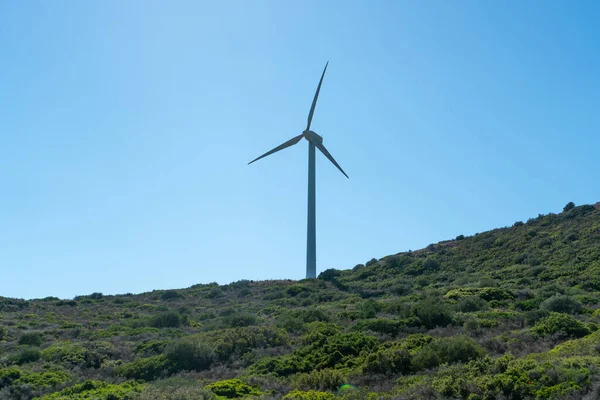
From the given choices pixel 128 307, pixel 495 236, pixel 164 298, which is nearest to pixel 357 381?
pixel 128 307

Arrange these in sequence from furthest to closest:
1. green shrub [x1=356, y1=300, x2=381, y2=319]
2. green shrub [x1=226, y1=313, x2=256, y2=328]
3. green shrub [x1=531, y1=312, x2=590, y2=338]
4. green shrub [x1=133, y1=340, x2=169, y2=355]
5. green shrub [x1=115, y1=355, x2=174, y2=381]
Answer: green shrub [x1=226, y1=313, x2=256, y2=328] < green shrub [x1=356, y1=300, x2=381, y2=319] < green shrub [x1=133, y1=340, x2=169, y2=355] < green shrub [x1=115, y1=355, x2=174, y2=381] < green shrub [x1=531, y1=312, x2=590, y2=338]

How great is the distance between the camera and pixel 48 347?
2638cm

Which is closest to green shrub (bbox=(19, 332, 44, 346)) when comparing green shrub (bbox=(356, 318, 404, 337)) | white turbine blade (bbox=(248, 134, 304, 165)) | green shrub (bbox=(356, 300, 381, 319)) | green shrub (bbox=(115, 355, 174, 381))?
green shrub (bbox=(115, 355, 174, 381))

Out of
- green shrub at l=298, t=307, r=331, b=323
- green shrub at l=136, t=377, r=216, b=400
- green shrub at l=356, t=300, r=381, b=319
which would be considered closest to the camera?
green shrub at l=136, t=377, r=216, b=400

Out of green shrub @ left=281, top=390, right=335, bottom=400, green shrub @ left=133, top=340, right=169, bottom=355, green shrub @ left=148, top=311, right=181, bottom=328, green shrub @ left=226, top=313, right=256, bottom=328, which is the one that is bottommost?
green shrub @ left=281, top=390, right=335, bottom=400

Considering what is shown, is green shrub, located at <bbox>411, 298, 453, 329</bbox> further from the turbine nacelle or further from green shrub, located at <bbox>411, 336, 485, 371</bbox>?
the turbine nacelle

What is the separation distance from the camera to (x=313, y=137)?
2454 inches

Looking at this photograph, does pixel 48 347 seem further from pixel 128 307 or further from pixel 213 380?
pixel 128 307

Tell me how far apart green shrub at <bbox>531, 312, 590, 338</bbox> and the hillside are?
0.18 feet

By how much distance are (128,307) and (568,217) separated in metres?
45.4

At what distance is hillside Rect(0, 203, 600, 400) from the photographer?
1460 centimetres

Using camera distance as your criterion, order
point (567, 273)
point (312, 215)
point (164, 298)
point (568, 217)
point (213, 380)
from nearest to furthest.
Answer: point (213, 380)
point (567, 273)
point (164, 298)
point (312, 215)
point (568, 217)

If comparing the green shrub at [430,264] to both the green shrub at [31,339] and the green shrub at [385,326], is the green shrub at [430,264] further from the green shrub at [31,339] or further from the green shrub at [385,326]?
the green shrub at [31,339]

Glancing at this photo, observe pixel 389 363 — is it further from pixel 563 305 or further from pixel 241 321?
A: pixel 241 321
